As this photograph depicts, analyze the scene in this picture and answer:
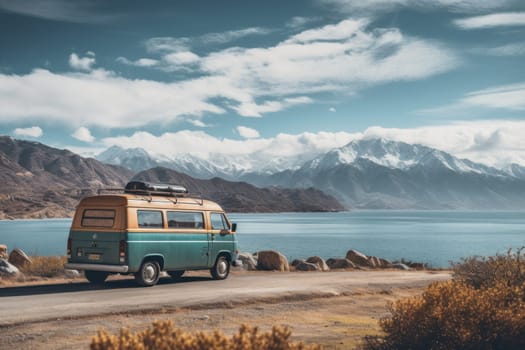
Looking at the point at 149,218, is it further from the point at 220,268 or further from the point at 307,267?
the point at 307,267

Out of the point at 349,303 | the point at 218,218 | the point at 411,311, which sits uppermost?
the point at 218,218

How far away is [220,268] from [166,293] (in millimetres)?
4387

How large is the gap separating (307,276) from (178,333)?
16643 mm

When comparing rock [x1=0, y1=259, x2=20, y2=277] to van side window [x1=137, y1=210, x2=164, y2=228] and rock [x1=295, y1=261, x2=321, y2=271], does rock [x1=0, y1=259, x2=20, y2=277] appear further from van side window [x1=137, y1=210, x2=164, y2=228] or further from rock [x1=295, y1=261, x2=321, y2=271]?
rock [x1=295, y1=261, x2=321, y2=271]

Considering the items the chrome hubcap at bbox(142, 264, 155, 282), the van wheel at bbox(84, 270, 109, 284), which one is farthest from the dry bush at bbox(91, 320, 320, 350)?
the van wheel at bbox(84, 270, 109, 284)

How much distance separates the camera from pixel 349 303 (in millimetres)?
15367

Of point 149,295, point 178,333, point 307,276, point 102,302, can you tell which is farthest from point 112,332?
point 307,276

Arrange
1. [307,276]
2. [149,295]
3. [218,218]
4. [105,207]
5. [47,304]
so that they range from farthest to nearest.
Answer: [307,276] → [218,218] → [105,207] → [149,295] → [47,304]

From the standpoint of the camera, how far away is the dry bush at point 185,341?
493cm

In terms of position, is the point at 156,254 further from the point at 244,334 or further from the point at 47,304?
the point at 244,334

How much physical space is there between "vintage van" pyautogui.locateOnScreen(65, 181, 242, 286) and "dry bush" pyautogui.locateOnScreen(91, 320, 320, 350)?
11.2 meters

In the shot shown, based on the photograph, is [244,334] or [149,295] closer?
[244,334]

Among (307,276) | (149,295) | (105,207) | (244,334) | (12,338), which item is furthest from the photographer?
(307,276)

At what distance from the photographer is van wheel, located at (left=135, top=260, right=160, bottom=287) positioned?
16.8 metres
